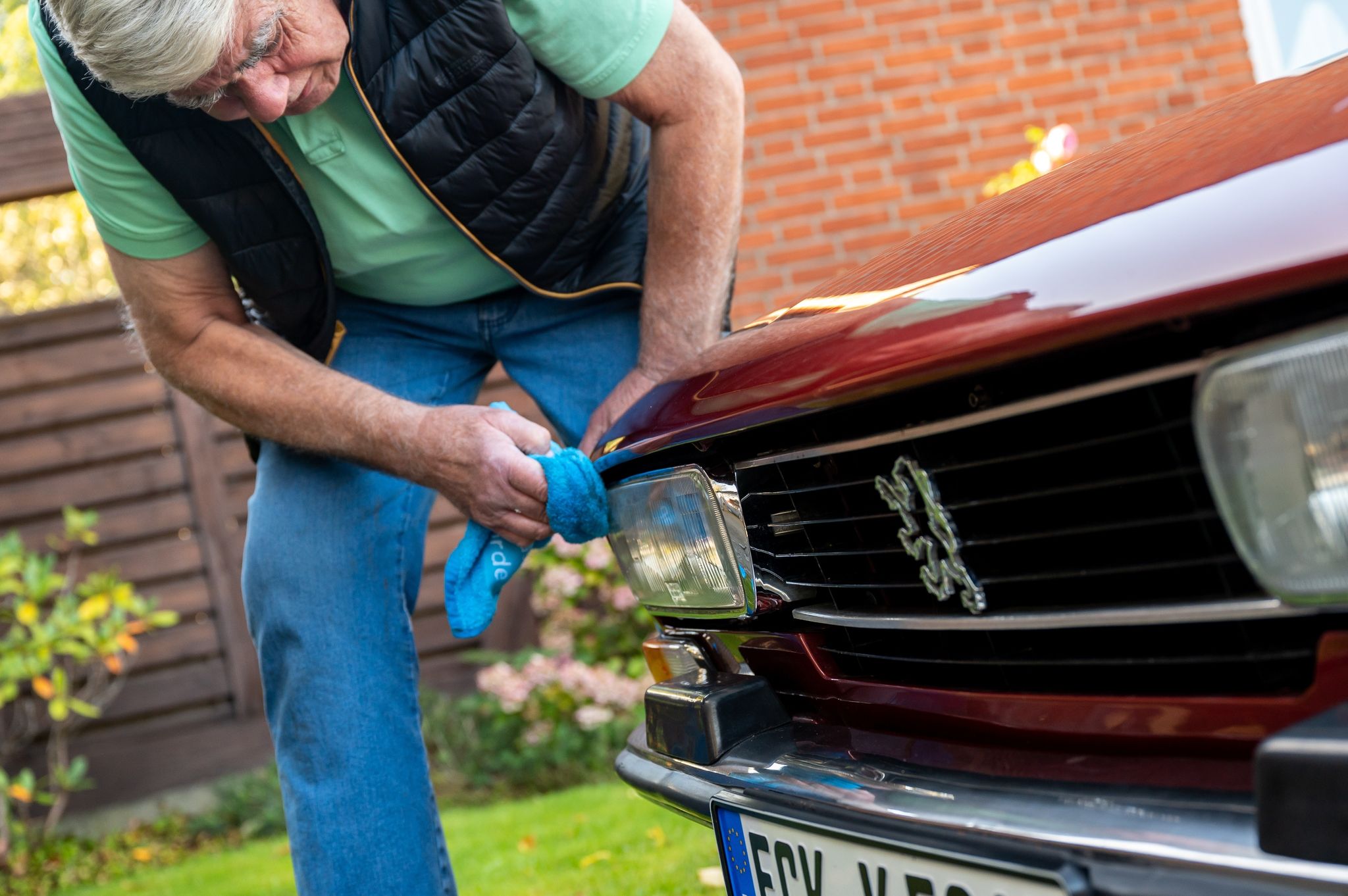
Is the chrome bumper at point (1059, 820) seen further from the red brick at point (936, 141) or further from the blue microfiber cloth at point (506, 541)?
the red brick at point (936, 141)

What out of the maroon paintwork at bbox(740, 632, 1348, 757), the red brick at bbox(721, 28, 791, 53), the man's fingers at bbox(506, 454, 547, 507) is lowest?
the maroon paintwork at bbox(740, 632, 1348, 757)

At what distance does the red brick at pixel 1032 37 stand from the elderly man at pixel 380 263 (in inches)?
162

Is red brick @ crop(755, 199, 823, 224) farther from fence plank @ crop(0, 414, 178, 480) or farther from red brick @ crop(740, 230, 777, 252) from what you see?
fence plank @ crop(0, 414, 178, 480)

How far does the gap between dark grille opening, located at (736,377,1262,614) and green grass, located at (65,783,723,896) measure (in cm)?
149

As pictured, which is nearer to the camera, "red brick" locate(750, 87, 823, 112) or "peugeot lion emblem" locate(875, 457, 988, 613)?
"peugeot lion emblem" locate(875, 457, 988, 613)

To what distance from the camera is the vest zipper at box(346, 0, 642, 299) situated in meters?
1.76

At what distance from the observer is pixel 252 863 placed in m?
3.75

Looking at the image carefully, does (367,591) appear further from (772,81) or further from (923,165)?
(923,165)

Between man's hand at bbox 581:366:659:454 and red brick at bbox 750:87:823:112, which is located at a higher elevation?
red brick at bbox 750:87:823:112

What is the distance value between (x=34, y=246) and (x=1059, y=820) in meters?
8.30

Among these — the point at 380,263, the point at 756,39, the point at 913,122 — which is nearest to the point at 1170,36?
the point at 913,122

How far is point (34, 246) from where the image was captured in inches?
302

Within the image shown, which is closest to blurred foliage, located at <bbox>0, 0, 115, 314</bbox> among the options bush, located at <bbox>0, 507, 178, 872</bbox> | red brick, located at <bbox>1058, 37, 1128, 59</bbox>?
bush, located at <bbox>0, 507, 178, 872</bbox>

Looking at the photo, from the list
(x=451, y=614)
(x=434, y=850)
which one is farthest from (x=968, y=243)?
(x=434, y=850)
